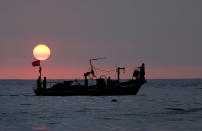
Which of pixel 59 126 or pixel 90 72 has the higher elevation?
pixel 90 72

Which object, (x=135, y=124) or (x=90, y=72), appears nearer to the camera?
(x=135, y=124)

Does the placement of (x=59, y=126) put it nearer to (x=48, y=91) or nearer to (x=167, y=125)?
(x=167, y=125)

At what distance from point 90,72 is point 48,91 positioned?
6.83 metres

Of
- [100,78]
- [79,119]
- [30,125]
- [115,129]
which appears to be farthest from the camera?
[100,78]

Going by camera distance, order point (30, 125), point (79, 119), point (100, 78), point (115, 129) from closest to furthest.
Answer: point (115, 129), point (30, 125), point (79, 119), point (100, 78)

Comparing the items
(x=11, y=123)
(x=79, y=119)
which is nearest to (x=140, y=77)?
(x=79, y=119)

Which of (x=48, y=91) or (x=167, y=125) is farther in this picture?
(x=48, y=91)

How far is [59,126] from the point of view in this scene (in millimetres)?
28609

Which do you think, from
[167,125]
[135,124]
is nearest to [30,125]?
[135,124]

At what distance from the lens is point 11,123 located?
30.7m

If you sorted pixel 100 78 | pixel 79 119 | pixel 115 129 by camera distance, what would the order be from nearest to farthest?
1. pixel 115 129
2. pixel 79 119
3. pixel 100 78

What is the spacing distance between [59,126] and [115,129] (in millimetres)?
4182

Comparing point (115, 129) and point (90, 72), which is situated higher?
point (90, 72)

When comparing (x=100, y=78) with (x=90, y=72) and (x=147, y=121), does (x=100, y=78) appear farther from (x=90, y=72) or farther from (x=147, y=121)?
(x=147, y=121)
